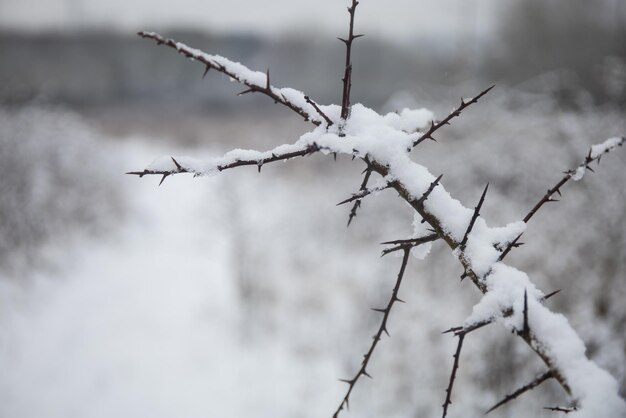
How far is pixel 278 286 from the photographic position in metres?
6.94

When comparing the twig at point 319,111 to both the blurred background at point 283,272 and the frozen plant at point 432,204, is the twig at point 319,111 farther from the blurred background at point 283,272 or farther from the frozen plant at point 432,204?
the blurred background at point 283,272

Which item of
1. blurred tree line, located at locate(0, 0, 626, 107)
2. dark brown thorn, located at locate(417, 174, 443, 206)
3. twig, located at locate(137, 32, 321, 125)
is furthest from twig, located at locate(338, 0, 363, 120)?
blurred tree line, located at locate(0, 0, 626, 107)

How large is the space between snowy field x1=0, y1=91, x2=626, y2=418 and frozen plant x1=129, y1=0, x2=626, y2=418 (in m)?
2.75

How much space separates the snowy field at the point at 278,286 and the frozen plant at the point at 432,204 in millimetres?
2749

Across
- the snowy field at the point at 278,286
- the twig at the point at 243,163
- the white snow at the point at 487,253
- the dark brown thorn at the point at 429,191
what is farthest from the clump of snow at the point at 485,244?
the snowy field at the point at 278,286

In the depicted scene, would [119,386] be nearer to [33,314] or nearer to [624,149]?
[33,314]

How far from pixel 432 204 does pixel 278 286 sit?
634cm

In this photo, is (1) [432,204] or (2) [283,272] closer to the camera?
(1) [432,204]

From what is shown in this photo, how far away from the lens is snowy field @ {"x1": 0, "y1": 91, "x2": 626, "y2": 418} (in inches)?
174

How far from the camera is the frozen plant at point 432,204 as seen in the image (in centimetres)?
69

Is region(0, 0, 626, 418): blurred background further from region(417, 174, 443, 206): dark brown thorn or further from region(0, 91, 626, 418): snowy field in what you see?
region(417, 174, 443, 206): dark brown thorn

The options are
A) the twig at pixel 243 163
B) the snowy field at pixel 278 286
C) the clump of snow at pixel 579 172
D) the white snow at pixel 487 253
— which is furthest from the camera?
the snowy field at pixel 278 286

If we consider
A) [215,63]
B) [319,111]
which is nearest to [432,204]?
[319,111]

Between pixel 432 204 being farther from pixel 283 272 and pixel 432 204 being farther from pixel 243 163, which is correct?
pixel 283 272
